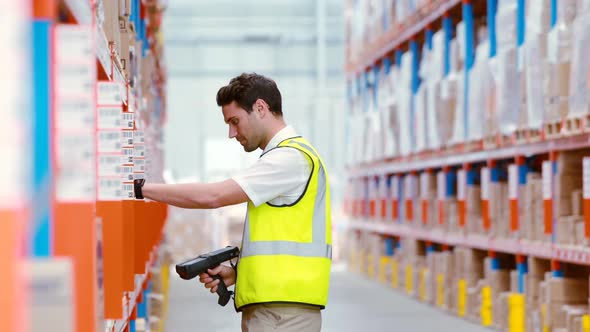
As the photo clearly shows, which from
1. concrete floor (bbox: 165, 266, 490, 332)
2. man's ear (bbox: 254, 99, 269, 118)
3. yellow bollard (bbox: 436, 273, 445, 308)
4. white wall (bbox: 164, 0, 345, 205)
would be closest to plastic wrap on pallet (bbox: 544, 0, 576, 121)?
concrete floor (bbox: 165, 266, 490, 332)

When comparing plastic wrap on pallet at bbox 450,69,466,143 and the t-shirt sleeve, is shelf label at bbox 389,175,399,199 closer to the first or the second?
plastic wrap on pallet at bbox 450,69,466,143

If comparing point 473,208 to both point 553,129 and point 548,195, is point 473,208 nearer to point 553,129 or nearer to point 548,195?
point 548,195

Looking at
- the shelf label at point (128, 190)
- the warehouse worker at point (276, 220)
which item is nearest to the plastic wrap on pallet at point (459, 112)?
the warehouse worker at point (276, 220)

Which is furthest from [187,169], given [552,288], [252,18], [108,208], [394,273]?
[108,208]

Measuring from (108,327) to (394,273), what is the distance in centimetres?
933

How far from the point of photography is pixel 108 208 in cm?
220

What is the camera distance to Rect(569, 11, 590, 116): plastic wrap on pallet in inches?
237

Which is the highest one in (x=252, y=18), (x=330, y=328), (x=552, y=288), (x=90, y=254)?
(x=252, y=18)

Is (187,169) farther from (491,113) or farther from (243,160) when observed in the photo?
(491,113)

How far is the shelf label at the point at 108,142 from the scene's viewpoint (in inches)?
75.6

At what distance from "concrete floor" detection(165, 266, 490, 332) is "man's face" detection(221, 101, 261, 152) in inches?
200

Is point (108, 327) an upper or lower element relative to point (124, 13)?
lower

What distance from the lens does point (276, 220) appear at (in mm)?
3363

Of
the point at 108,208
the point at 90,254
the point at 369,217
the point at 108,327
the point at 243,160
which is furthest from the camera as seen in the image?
the point at 243,160
